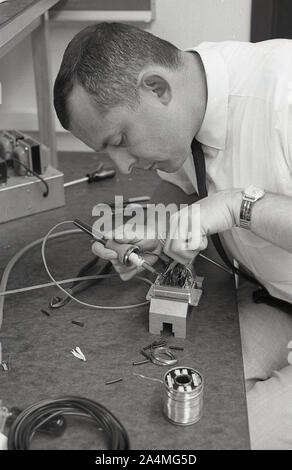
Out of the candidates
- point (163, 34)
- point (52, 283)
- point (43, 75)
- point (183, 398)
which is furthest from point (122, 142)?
point (163, 34)

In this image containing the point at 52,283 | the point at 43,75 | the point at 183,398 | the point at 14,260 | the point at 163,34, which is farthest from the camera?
the point at 163,34

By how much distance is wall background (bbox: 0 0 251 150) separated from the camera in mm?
2025

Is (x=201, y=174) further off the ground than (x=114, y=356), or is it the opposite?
(x=201, y=174)

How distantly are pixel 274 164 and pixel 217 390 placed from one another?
1.46 feet

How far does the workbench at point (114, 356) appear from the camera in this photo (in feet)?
2.98

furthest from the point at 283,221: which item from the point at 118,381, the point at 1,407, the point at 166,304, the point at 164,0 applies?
the point at 164,0

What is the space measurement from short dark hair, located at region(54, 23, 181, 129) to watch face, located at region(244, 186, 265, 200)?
0.86 feet

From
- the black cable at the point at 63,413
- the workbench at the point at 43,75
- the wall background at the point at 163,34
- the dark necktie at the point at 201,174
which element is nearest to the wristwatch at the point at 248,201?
the dark necktie at the point at 201,174

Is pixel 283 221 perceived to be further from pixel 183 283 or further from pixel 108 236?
pixel 108 236

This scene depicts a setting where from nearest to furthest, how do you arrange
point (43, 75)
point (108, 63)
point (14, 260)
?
point (108, 63) → point (14, 260) → point (43, 75)

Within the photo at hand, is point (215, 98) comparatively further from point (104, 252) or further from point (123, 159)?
point (104, 252)

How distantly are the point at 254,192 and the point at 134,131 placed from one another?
25cm

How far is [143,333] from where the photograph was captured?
115 cm

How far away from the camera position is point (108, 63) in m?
1.05
